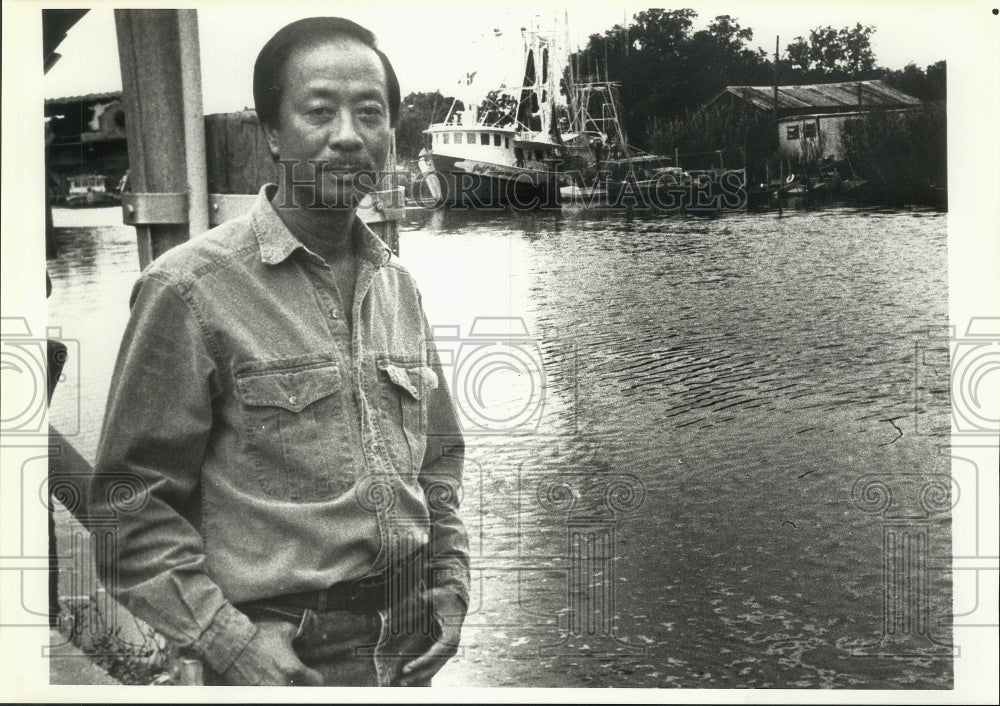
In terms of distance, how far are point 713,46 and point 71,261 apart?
221 cm

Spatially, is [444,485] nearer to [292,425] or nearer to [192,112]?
[292,425]

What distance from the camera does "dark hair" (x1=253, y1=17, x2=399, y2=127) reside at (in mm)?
3564

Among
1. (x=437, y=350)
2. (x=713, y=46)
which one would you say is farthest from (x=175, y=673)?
(x=713, y=46)

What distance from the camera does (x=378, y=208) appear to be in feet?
12.0

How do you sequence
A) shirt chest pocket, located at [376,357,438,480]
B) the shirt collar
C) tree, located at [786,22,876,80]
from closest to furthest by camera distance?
the shirt collar < shirt chest pocket, located at [376,357,438,480] < tree, located at [786,22,876,80]

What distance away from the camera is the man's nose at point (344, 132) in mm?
3479

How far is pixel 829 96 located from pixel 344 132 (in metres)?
1.60

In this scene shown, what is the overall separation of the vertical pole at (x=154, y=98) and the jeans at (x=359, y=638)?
4.66 ft

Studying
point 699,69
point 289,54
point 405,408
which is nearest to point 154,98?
point 289,54

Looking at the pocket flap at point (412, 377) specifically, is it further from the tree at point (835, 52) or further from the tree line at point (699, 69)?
the tree at point (835, 52)

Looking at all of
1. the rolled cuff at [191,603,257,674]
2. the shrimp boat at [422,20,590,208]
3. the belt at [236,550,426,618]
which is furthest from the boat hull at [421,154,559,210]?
the rolled cuff at [191,603,257,674]

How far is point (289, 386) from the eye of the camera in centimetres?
339

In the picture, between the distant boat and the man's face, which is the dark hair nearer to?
the man's face

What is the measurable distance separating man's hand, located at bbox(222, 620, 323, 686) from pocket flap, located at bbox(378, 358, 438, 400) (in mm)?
796
